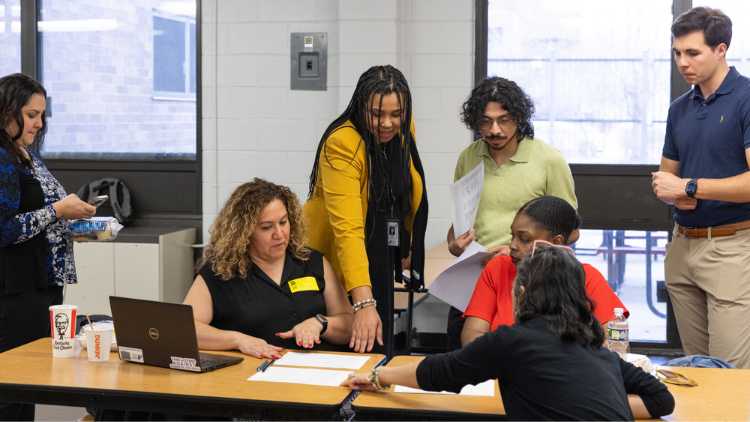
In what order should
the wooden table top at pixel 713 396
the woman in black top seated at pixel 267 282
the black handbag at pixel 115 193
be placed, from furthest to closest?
the black handbag at pixel 115 193
the woman in black top seated at pixel 267 282
the wooden table top at pixel 713 396

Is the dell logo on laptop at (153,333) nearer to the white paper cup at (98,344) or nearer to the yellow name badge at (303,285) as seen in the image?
the white paper cup at (98,344)

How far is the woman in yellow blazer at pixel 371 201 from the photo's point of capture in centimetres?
290

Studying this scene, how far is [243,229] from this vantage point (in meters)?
2.91

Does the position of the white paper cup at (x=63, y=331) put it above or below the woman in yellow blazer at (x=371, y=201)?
below

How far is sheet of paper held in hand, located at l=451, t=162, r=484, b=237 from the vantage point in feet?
10.3

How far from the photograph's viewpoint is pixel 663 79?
5086 millimetres

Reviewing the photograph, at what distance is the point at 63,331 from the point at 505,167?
1557mm

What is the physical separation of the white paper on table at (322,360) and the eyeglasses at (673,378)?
832 millimetres

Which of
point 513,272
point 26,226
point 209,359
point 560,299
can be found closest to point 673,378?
point 513,272

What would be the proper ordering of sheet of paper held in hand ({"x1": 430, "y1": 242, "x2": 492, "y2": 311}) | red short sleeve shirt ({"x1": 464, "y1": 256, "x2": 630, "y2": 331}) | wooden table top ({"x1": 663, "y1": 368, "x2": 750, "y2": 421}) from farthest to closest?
sheet of paper held in hand ({"x1": 430, "y1": 242, "x2": 492, "y2": 311}) < red short sleeve shirt ({"x1": 464, "y1": 256, "x2": 630, "y2": 331}) < wooden table top ({"x1": 663, "y1": 368, "x2": 750, "y2": 421})

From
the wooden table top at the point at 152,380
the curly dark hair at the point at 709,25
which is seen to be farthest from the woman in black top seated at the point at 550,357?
the curly dark hair at the point at 709,25

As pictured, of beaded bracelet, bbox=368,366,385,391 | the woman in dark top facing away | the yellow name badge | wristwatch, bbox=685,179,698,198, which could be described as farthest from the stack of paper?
wristwatch, bbox=685,179,698,198

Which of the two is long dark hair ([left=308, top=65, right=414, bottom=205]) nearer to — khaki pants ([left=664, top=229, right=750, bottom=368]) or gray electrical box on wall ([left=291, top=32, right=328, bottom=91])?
khaki pants ([left=664, top=229, right=750, bottom=368])

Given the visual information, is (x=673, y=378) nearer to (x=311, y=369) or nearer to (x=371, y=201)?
(x=311, y=369)
